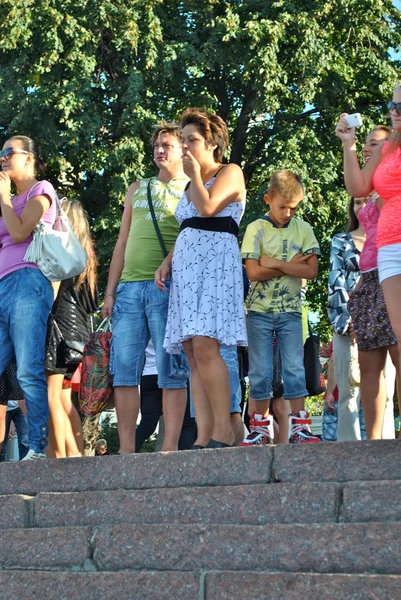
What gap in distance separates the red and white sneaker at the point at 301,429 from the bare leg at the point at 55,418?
A: 1417mm

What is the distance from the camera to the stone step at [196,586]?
3559 millimetres

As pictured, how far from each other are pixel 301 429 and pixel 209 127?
178cm

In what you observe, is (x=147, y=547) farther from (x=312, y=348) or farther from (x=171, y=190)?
(x=312, y=348)

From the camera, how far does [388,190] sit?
4828 mm

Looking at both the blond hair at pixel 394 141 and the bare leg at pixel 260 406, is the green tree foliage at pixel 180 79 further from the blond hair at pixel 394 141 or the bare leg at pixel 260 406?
the blond hair at pixel 394 141

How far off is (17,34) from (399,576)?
14.4 m

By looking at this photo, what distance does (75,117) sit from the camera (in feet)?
55.0

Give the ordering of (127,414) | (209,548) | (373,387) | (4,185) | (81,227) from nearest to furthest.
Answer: (209,548) < (373,387) < (127,414) < (4,185) < (81,227)

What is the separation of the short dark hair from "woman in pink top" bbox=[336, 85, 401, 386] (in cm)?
98

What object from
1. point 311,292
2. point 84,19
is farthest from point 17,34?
point 311,292

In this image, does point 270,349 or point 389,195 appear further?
point 270,349

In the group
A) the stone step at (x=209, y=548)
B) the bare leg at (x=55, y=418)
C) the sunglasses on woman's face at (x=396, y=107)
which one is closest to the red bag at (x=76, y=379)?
the bare leg at (x=55, y=418)

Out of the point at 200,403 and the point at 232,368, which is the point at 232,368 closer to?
the point at 232,368

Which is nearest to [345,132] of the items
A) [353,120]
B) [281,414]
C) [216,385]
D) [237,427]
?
[353,120]
